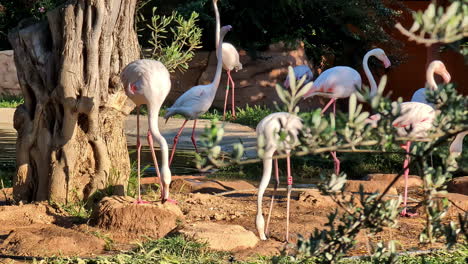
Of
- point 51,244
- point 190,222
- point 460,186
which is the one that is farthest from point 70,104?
point 460,186

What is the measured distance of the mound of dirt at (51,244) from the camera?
4.34 metres

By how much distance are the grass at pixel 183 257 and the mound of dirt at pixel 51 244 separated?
19cm

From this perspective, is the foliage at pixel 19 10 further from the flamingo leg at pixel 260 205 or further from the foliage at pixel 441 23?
the foliage at pixel 441 23

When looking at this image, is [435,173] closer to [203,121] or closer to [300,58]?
[203,121]

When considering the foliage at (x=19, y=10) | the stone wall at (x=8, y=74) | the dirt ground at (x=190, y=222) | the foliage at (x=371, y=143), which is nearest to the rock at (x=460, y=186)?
the dirt ground at (x=190, y=222)

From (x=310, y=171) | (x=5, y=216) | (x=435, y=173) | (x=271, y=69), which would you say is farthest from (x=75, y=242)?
(x=271, y=69)

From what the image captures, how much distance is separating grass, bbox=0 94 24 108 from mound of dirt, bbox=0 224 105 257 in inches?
448

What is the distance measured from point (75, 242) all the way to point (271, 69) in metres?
11.8

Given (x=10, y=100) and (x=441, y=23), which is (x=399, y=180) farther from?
(x=10, y=100)

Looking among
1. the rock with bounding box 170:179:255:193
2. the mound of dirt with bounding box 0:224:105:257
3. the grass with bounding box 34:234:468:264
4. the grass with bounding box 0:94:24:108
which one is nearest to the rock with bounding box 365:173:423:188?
the rock with bounding box 170:179:255:193

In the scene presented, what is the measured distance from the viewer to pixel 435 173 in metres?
2.44

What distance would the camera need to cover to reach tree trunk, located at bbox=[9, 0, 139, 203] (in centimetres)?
553

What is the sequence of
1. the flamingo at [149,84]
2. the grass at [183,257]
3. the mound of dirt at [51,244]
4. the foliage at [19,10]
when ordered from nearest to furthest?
the grass at [183,257], the mound of dirt at [51,244], the flamingo at [149,84], the foliage at [19,10]

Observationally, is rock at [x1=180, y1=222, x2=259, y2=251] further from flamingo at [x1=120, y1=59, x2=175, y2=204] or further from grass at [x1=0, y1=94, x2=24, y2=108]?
grass at [x1=0, y1=94, x2=24, y2=108]
